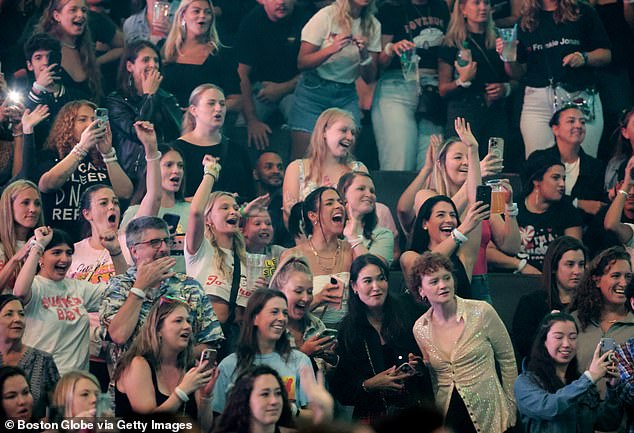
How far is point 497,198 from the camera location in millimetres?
8805

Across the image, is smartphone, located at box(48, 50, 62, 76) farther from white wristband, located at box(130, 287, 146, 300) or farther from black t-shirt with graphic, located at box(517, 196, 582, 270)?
black t-shirt with graphic, located at box(517, 196, 582, 270)

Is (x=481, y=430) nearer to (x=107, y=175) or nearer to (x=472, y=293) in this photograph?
(x=472, y=293)

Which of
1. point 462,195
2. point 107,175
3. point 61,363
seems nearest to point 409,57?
point 462,195

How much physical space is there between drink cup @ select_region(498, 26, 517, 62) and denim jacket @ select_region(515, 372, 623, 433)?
2442mm

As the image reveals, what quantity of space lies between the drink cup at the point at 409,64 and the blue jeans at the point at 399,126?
3.1 inches

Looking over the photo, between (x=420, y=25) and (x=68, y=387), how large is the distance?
3.64m

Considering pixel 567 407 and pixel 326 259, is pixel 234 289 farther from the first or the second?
pixel 567 407

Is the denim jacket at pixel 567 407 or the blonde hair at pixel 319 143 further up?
the blonde hair at pixel 319 143

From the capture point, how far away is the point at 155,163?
28.0ft

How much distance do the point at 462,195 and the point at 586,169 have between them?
1039 millimetres

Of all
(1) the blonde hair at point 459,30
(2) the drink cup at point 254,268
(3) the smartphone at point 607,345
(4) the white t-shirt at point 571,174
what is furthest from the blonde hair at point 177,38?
(3) the smartphone at point 607,345

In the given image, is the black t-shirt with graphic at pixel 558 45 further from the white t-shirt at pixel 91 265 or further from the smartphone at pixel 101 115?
the white t-shirt at pixel 91 265

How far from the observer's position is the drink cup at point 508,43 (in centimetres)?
944

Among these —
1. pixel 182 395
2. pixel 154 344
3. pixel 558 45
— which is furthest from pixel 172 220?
pixel 558 45
